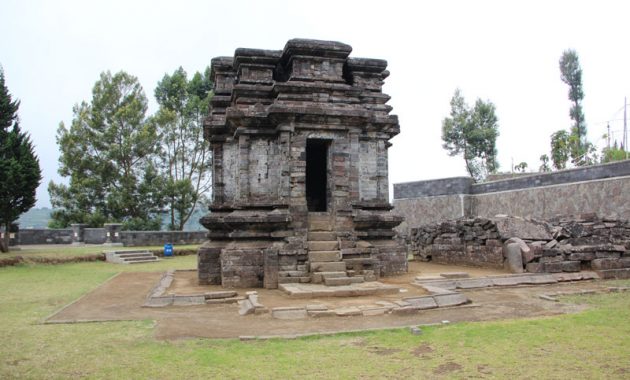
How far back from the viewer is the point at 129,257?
22.2 meters

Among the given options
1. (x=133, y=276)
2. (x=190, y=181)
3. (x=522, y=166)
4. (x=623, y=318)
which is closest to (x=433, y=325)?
(x=623, y=318)

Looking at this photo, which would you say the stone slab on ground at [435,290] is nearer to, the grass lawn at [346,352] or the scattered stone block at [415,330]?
the grass lawn at [346,352]

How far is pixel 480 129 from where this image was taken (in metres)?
37.0

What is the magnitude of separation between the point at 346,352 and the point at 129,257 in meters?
18.7

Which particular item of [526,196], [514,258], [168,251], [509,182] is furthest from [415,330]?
[168,251]

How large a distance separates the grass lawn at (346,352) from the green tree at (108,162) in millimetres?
25769

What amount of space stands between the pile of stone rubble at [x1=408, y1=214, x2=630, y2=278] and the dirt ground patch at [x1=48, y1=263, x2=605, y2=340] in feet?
→ 3.95

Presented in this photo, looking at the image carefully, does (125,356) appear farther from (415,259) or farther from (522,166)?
(522,166)

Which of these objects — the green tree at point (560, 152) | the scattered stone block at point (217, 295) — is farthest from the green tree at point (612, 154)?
the scattered stone block at point (217, 295)

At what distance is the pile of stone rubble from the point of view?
41.2 feet

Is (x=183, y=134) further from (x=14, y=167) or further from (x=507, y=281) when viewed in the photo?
(x=507, y=281)

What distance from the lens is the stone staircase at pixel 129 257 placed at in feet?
71.2

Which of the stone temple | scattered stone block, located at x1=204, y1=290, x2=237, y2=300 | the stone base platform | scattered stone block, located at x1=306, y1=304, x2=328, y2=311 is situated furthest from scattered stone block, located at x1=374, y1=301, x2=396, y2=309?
A: scattered stone block, located at x1=204, y1=290, x2=237, y2=300

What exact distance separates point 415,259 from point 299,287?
30.9ft
